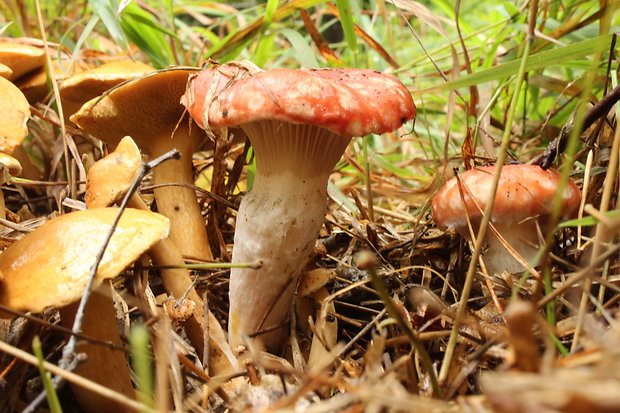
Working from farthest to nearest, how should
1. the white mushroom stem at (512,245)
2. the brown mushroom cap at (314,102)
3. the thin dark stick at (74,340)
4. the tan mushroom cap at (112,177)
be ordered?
the white mushroom stem at (512,245) < the tan mushroom cap at (112,177) < the brown mushroom cap at (314,102) < the thin dark stick at (74,340)

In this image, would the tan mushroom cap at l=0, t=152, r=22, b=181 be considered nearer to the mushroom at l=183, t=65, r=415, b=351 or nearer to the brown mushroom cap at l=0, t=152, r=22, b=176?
the brown mushroom cap at l=0, t=152, r=22, b=176

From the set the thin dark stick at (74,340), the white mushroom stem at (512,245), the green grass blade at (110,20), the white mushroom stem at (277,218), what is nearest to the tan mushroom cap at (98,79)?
the green grass blade at (110,20)

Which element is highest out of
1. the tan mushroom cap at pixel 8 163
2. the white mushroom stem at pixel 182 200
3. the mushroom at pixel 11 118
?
the mushroom at pixel 11 118

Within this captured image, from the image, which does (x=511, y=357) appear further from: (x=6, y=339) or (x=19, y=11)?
(x=19, y=11)

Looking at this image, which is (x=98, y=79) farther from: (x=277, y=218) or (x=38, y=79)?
(x=277, y=218)

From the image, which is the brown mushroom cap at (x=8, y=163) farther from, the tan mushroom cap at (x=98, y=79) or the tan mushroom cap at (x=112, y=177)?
the tan mushroom cap at (x=98, y=79)

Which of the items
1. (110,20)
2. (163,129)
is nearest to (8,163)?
(163,129)
